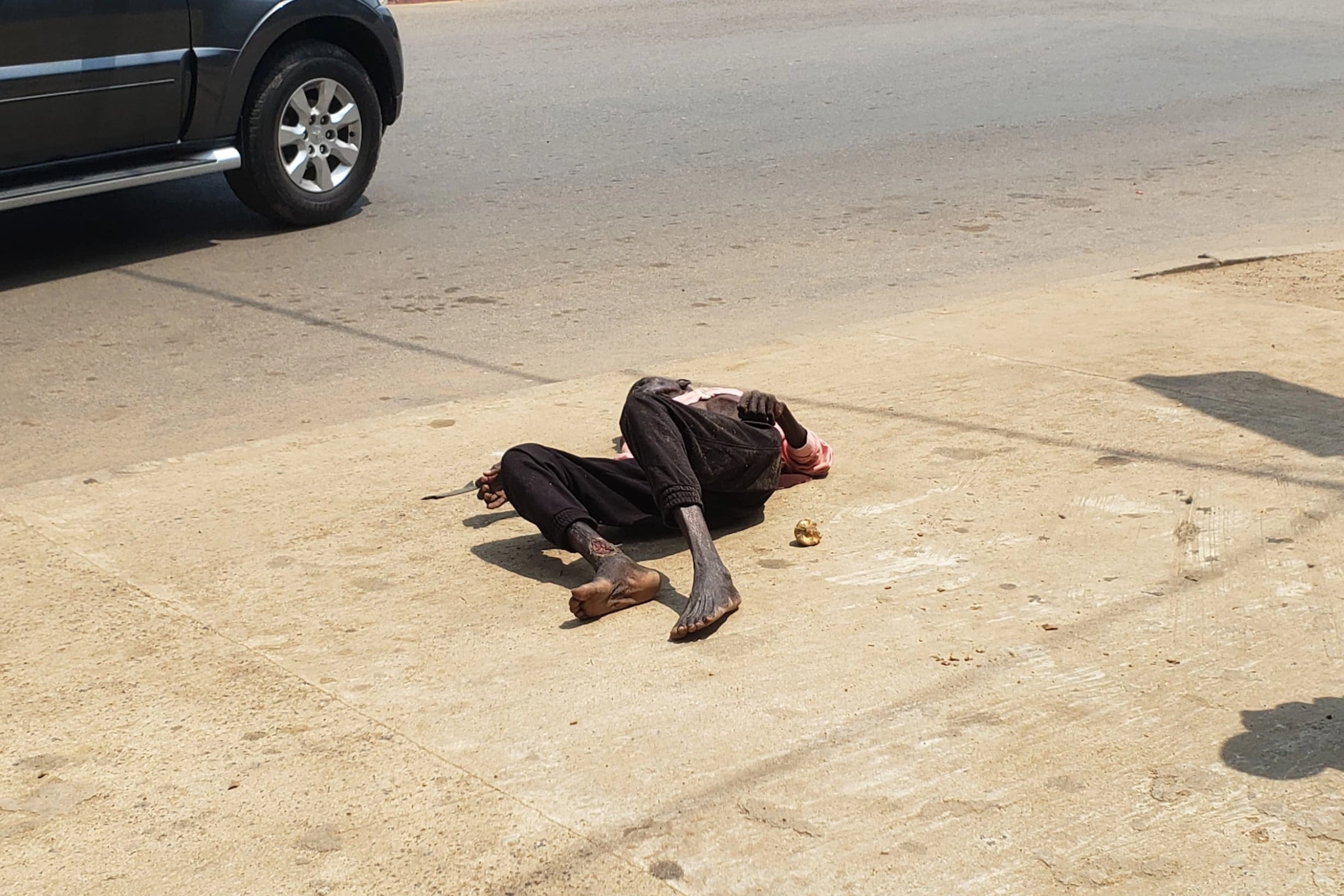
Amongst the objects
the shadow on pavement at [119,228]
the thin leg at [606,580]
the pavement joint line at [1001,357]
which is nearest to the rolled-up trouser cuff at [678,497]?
the thin leg at [606,580]

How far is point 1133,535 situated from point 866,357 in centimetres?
202

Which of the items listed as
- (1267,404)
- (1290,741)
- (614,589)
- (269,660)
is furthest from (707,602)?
(1267,404)

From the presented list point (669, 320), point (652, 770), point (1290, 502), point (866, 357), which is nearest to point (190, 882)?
point (652, 770)

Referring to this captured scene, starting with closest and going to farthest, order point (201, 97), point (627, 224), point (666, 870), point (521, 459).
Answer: point (666, 870), point (521, 459), point (201, 97), point (627, 224)

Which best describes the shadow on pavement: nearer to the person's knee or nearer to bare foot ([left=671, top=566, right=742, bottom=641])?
the person's knee

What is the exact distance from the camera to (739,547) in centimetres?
425

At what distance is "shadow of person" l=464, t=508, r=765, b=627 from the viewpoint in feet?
13.4

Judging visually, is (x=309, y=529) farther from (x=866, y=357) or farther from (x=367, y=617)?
(x=866, y=357)

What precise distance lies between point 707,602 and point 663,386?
91 cm

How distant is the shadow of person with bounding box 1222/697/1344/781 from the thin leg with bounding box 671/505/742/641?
3.85ft

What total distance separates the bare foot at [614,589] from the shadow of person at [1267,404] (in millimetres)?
2260

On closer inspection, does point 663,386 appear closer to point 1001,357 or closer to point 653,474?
point 653,474

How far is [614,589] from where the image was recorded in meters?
3.74

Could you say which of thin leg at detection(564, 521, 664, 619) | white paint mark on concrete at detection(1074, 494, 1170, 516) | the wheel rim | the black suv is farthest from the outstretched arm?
the wheel rim
